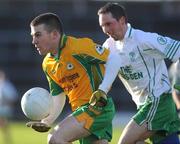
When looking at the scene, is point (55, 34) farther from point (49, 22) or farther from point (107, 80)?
point (107, 80)

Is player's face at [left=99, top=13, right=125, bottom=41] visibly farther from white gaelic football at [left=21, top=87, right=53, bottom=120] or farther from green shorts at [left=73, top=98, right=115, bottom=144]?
white gaelic football at [left=21, top=87, right=53, bottom=120]

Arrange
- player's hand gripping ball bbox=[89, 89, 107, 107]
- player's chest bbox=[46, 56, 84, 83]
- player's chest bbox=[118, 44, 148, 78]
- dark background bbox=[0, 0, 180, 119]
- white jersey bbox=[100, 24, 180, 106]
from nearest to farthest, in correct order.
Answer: player's hand gripping ball bbox=[89, 89, 107, 107] → player's chest bbox=[46, 56, 84, 83] → white jersey bbox=[100, 24, 180, 106] → player's chest bbox=[118, 44, 148, 78] → dark background bbox=[0, 0, 180, 119]

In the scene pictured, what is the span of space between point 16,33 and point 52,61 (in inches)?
877

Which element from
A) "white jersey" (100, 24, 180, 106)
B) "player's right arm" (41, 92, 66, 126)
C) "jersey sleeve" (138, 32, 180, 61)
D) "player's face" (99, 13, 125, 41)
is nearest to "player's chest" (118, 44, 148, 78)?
"white jersey" (100, 24, 180, 106)

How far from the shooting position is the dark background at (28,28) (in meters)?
32.2

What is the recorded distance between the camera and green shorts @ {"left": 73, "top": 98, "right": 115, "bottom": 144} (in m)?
11.0

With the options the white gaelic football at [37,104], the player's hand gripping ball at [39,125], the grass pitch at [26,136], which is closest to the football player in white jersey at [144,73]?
the white gaelic football at [37,104]

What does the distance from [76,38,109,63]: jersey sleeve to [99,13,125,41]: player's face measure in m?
0.44

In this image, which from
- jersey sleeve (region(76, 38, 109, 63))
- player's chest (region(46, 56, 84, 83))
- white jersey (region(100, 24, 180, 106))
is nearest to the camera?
jersey sleeve (region(76, 38, 109, 63))

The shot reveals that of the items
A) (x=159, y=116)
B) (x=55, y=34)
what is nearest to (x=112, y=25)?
(x=55, y=34)

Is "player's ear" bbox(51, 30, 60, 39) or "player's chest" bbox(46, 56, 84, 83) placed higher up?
"player's ear" bbox(51, 30, 60, 39)

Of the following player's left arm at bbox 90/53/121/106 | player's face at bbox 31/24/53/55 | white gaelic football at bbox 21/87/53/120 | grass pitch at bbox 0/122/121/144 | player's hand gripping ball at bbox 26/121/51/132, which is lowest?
grass pitch at bbox 0/122/121/144

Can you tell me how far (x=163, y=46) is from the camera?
1146cm

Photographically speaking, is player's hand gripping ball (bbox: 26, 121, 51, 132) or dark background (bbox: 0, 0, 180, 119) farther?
dark background (bbox: 0, 0, 180, 119)
